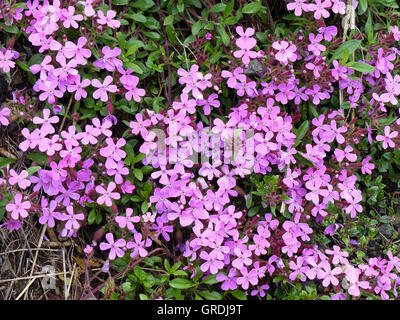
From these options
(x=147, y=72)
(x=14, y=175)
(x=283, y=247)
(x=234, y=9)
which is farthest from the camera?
(x=234, y=9)

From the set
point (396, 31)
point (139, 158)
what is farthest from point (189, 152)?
point (396, 31)

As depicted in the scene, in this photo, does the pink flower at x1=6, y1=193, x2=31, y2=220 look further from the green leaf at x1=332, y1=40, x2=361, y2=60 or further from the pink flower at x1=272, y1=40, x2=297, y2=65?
the green leaf at x1=332, y1=40, x2=361, y2=60

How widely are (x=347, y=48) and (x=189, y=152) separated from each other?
105cm

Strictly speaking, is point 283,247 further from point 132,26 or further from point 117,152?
point 132,26

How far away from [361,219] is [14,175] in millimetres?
1879

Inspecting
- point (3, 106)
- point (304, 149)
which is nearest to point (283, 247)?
point (304, 149)

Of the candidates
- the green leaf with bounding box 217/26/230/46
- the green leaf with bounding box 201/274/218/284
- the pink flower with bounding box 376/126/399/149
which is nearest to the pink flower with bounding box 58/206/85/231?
the green leaf with bounding box 201/274/218/284

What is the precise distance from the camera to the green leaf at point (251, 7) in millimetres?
2570

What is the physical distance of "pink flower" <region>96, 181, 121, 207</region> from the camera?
7.57 ft

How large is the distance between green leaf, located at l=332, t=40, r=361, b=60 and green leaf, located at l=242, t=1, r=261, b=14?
0.50m

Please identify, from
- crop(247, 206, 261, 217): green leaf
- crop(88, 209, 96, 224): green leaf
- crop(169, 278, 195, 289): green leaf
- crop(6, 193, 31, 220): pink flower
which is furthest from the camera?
crop(247, 206, 261, 217): green leaf

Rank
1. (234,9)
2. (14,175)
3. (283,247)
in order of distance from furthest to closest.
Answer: (234,9) → (283,247) → (14,175)

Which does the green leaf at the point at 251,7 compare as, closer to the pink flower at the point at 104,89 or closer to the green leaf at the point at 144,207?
the pink flower at the point at 104,89

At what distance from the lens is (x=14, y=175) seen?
2.22 meters
